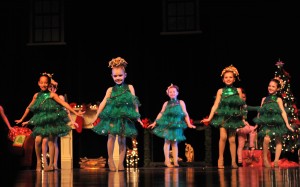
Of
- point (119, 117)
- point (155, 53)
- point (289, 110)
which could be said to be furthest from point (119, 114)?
point (155, 53)

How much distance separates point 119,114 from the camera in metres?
10.9

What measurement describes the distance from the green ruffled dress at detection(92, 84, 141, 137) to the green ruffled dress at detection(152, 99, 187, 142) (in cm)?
273

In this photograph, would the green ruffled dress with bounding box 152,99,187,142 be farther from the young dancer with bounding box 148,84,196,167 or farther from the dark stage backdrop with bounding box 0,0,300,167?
the dark stage backdrop with bounding box 0,0,300,167

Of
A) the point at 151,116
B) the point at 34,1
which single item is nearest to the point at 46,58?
the point at 34,1

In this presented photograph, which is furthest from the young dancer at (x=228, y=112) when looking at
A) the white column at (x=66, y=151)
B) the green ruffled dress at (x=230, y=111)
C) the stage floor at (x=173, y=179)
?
the white column at (x=66, y=151)

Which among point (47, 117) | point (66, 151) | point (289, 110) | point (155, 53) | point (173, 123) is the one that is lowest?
point (66, 151)

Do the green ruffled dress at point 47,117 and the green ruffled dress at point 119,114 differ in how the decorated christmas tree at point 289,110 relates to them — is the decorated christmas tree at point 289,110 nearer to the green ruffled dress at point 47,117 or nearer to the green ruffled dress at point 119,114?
the green ruffled dress at point 119,114

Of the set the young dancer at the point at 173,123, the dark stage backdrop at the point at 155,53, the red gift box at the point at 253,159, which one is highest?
the dark stage backdrop at the point at 155,53

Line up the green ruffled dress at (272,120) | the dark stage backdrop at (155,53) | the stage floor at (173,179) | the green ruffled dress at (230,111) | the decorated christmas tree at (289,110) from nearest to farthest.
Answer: the stage floor at (173,179) → the green ruffled dress at (230,111) → the green ruffled dress at (272,120) → the decorated christmas tree at (289,110) → the dark stage backdrop at (155,53)

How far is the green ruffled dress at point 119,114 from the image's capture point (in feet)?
35.7

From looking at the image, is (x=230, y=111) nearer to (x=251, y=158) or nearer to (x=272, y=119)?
(x=272, y=119)

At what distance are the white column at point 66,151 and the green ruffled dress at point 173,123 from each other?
2.33 m

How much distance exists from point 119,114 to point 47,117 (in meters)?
1.56

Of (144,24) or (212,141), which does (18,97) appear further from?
(212,141)
